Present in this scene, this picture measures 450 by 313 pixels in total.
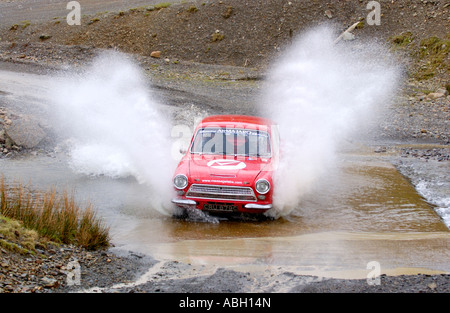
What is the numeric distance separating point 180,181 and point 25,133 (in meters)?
7.47

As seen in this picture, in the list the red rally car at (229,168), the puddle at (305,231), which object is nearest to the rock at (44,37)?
the puddle at (305,231)

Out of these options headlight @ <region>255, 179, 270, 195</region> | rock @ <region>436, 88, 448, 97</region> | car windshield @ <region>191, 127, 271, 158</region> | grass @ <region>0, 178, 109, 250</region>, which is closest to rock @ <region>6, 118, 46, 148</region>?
car windshield @ <region>191, 127, 271, 158</region>

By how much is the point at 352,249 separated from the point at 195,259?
100 inches

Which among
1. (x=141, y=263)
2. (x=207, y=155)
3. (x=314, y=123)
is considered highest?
(x=314, y=123)

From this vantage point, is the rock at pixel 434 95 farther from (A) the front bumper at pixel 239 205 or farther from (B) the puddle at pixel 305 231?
(A) the front bumper at pixel 239 205

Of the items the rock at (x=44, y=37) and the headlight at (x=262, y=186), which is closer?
the headlight at (x=262, y=186)

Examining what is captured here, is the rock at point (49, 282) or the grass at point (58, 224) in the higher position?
the grass at point (58, 224)

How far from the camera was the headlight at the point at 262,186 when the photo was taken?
8914 mm

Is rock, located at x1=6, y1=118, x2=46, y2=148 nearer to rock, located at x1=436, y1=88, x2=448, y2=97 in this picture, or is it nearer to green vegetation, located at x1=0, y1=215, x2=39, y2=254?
green vegetation, located at x1=0, y1=215, x2=39, y2=254

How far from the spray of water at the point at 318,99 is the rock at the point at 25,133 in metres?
7.14

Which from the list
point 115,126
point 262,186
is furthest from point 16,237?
point 115,126

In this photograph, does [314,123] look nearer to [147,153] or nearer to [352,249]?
[147,153]
